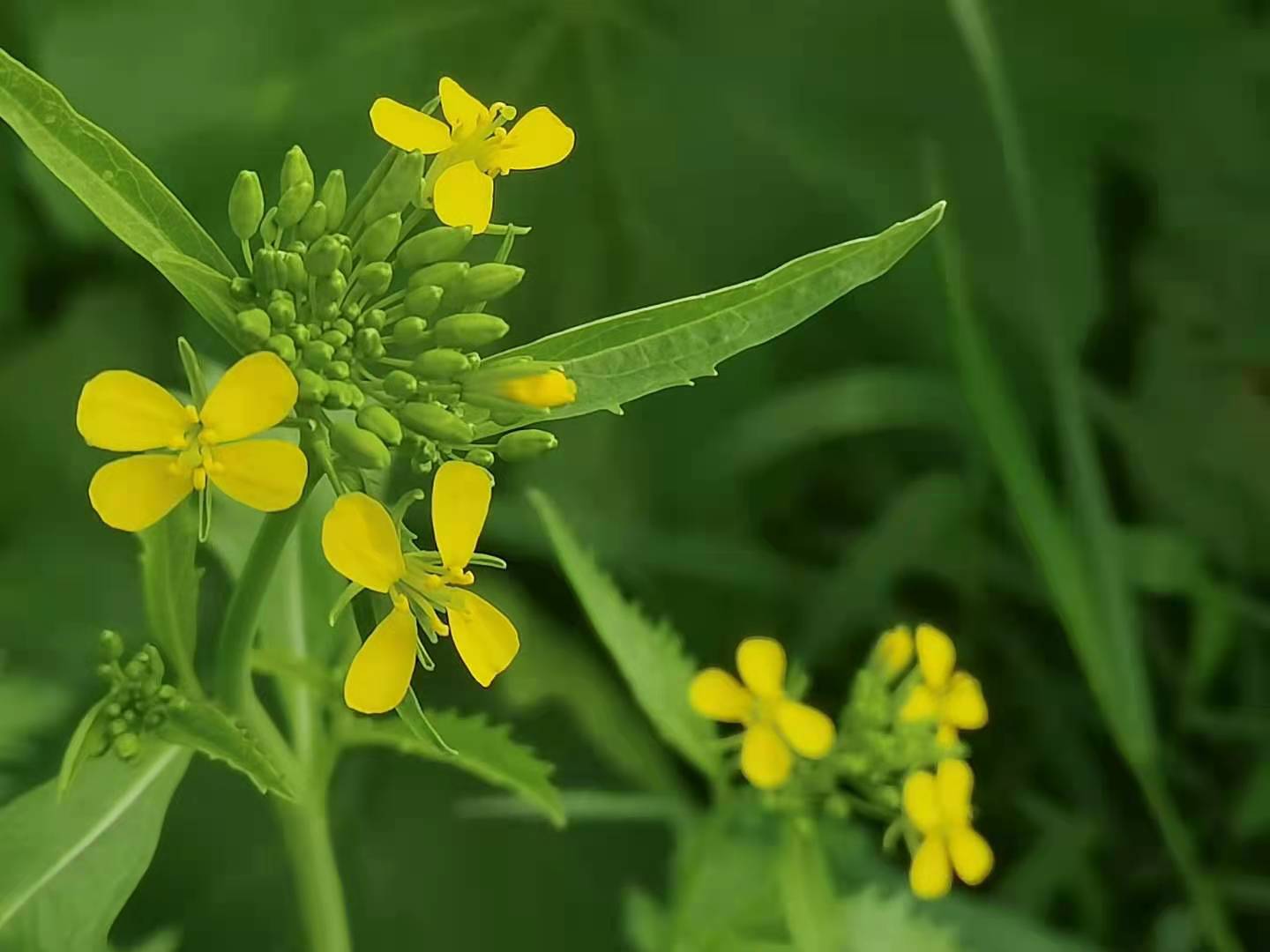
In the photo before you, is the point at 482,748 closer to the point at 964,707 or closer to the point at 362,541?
the point at 362,541

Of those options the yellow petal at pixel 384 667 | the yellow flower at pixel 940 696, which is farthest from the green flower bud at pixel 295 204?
the yellow flower at pixel 940 696

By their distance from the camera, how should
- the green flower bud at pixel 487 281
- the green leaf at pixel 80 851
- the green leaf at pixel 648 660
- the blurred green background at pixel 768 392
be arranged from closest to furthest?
the green flower bud at pixel 487 281
the green leaf at pixel 80 851
the green leaf at pixel 648 660
the blurred green background at pixel 768 392

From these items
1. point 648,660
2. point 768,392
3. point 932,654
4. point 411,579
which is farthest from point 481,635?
point 768,392

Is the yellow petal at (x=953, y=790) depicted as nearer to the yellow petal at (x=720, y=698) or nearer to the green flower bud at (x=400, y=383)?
the yellow petal at (x=720, y=698)

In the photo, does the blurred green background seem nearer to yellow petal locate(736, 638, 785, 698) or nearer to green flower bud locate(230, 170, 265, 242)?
yellow petal locate(736, 638, 785, 698)

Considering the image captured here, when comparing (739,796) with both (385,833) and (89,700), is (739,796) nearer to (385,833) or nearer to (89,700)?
(385,833)

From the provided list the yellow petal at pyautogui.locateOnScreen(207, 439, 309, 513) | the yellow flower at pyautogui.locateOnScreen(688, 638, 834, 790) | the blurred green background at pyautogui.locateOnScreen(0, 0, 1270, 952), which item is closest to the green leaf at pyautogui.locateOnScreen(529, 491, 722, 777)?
the yellow flower at pyautogui.locateOnScreen(688, 638, 834, 790)
